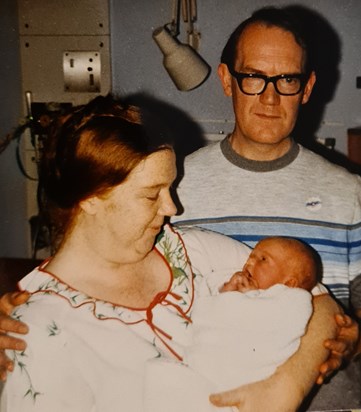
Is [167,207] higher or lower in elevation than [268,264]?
higher

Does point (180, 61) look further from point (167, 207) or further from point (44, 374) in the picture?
point (44, 374)

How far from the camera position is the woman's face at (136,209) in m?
0.91

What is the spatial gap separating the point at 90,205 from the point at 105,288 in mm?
167

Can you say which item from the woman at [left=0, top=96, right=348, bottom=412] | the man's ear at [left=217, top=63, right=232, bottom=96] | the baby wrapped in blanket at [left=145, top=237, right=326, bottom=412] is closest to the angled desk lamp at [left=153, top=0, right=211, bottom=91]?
the man's ear at [left=217, top=63, right=232, bottom=96]

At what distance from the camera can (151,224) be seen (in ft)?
3.18

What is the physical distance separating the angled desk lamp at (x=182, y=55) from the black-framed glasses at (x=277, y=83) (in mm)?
860

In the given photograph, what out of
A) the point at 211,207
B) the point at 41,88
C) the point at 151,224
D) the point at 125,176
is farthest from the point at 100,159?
the point at 41,88

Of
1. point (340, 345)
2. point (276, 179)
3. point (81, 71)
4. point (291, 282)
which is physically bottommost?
point (340, 345)

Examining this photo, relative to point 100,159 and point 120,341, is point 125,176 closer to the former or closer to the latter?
point 100,159

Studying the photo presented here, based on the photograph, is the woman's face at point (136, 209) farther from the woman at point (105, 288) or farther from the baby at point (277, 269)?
the baby at point (277, 269)

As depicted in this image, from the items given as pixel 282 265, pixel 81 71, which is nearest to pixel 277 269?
pixel 282 265

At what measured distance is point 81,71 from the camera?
8.06 ft

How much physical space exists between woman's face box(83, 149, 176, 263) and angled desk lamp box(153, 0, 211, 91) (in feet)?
4.17

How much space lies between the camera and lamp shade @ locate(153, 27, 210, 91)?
6.88 feet
